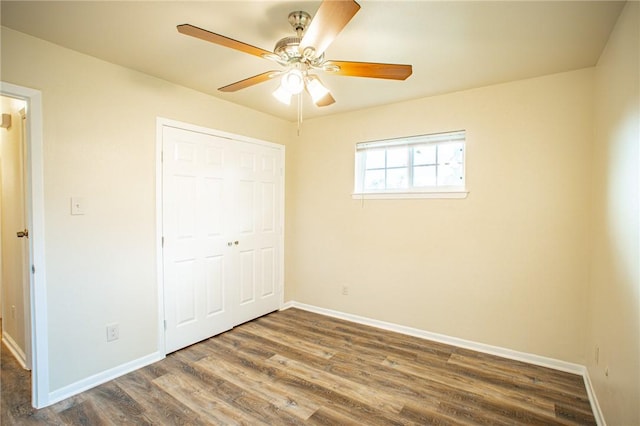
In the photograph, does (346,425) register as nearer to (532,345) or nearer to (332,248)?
(532,345)

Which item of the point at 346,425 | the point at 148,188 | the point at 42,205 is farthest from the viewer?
the point at 148,188

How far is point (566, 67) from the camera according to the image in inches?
93.7

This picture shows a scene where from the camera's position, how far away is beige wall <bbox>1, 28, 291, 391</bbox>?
2.08 m

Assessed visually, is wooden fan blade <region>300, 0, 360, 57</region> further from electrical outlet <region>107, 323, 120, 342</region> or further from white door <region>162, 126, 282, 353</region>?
electrical outlet <region>107, 323, 120, 342</region>

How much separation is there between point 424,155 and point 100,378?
338 cm

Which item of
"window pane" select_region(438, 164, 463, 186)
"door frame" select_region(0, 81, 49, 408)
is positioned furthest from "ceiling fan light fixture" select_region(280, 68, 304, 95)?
"window pane" select_region(438, 164, 463, 186)

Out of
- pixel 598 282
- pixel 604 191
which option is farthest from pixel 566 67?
pixel 598 282

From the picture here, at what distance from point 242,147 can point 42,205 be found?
1.80m

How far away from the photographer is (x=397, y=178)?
3363 millimetres

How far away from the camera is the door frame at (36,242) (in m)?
2.01

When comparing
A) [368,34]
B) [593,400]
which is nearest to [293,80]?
[368,34]

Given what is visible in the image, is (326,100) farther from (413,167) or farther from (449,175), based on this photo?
(449,175)

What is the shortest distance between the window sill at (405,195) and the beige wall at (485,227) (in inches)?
2.1

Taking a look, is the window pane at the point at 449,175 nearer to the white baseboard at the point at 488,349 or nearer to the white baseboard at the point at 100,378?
the white baseboard at the point at 488,349
